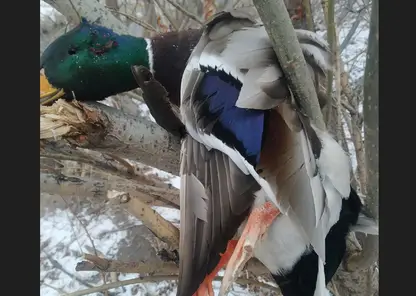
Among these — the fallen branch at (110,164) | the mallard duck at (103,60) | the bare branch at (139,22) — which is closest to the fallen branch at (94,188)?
the fallen branch at (110,164)

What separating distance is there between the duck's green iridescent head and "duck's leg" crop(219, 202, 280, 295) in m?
0.24

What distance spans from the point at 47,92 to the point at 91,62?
0.24ft

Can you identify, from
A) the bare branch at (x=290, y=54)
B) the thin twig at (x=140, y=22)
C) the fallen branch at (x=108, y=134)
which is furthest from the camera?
the thin twig at (x=140, y=22)

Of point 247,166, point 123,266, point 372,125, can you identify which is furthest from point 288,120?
point 123,266

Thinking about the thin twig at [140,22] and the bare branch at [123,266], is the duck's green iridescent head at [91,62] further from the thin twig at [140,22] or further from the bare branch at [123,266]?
the bare branch at [123,266]

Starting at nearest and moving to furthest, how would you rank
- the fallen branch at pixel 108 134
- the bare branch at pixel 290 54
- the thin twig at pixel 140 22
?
the bare branch at pixel 290 54 → the fallen branch at pixel 108 134 → the thin twig at pixel 140 22

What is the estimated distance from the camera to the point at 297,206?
0.71 m

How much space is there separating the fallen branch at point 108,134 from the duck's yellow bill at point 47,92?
21mm

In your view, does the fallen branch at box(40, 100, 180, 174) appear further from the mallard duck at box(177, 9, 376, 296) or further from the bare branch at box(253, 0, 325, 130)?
the bare branch at box(253, 0, 325, 130)

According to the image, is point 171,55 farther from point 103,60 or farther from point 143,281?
point 143,281

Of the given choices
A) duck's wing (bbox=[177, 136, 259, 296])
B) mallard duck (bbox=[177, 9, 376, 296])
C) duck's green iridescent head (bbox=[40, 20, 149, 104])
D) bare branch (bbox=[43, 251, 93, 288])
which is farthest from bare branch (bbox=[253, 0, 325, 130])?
bare branch (bbox=[43, 251, 93, 288])

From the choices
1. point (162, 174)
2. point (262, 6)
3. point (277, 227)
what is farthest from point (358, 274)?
point (262, 6)

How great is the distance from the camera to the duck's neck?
825 millimetres

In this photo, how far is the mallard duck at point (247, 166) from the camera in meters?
0.71
